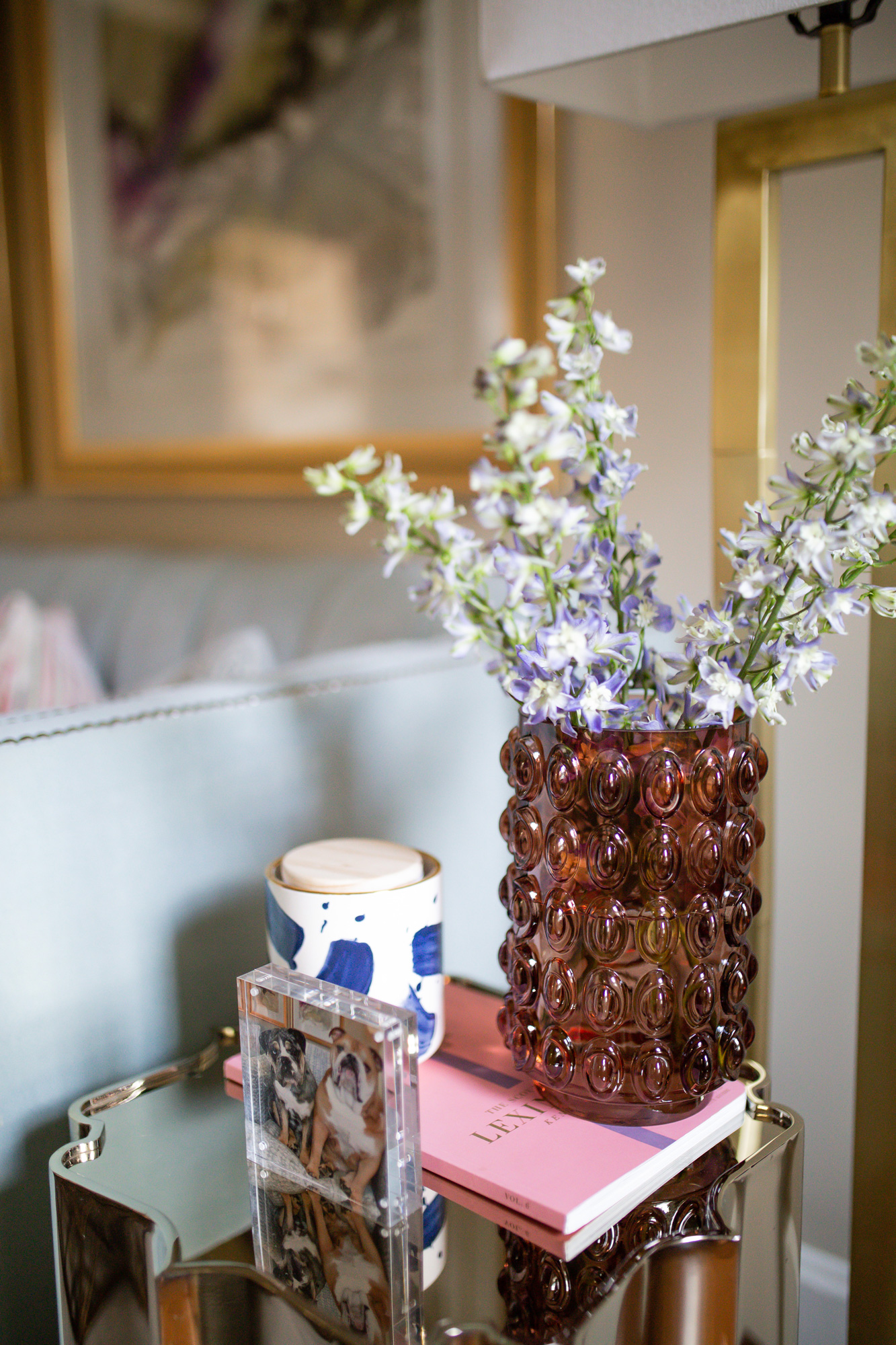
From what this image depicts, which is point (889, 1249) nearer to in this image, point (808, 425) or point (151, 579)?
point (808, 425)

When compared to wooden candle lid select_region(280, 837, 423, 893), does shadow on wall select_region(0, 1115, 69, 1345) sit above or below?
below

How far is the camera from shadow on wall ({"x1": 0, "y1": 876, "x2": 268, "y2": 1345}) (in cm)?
76

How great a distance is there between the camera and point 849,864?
3.63 feet

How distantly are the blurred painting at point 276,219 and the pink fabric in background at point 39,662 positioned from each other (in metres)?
0.46

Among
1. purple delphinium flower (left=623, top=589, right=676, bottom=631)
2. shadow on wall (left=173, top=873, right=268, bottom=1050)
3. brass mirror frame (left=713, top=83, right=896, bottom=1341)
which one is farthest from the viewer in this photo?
shadow on wall (left=173, top=873, right=268, bottom=1050)

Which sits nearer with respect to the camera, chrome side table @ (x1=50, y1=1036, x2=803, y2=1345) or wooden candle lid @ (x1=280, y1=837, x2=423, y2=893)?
chrome side table @ (x1=50, y1=1036, x2=803, y2=1345)

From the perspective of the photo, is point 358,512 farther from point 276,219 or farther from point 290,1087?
point 276,219

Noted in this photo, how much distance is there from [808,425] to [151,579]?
1.03 m

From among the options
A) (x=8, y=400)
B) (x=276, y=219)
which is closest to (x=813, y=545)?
→ (x=276, y=219)

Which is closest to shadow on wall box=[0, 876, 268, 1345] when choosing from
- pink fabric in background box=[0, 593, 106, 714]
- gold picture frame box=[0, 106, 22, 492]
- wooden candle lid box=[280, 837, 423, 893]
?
wooden candle lid box=[280, 837, 423, 893]

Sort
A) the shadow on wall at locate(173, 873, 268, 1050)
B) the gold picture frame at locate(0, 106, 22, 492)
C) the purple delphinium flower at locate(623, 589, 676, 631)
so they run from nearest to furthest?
1. the purple delphinium flower at locate(623, 589, 676, 631)
2. the shadow on wall at locate(173, 873, 268, 1050)
3. the gold picture frame at locate(0, 106, 22, 492)

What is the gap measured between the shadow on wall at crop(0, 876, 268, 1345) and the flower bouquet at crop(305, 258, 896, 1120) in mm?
316

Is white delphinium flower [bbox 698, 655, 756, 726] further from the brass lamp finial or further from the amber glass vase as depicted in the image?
the brass lamp finial

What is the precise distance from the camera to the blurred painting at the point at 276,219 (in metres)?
1.46
